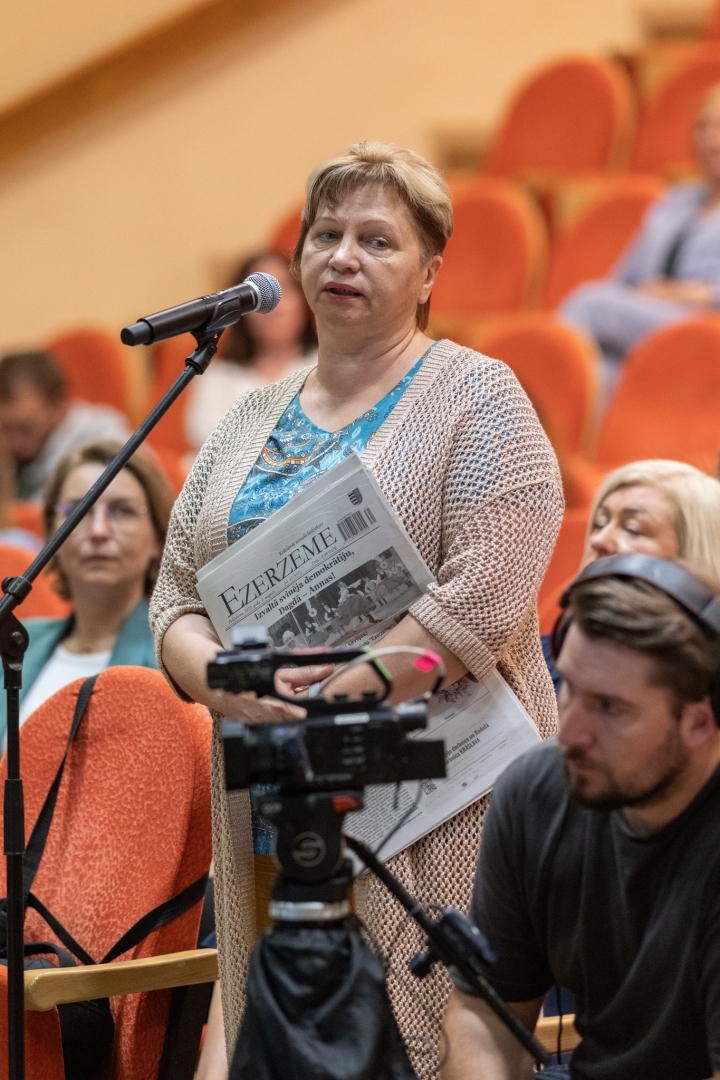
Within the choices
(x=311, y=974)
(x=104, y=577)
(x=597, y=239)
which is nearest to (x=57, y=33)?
(x=597, y=239)

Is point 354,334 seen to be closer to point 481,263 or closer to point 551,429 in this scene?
point 551,429

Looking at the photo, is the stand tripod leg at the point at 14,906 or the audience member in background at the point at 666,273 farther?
the audience member in background at the point at 666,273

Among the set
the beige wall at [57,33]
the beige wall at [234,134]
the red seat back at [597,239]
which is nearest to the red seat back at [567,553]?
the red seat back at [597,239]

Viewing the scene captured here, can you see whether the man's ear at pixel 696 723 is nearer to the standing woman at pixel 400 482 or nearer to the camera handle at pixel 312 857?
the camera handle at pixel 312 857

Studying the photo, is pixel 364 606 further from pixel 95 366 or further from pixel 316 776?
pixel 95 366

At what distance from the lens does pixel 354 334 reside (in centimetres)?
162

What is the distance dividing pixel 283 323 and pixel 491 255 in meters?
0.96

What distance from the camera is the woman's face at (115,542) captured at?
8.18 feet

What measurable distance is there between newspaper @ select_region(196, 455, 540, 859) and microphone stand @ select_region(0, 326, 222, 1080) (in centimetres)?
17

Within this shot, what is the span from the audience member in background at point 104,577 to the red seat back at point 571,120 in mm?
3211

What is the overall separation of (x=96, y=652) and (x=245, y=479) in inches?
37.5

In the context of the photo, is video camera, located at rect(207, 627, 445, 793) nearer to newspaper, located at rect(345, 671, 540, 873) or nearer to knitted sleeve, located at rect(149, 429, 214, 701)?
newspaper, located at rect(345, 671, 540, 873)

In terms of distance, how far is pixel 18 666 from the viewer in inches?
59.7

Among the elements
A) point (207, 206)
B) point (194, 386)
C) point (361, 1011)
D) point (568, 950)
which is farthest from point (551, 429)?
point (207, 206)
